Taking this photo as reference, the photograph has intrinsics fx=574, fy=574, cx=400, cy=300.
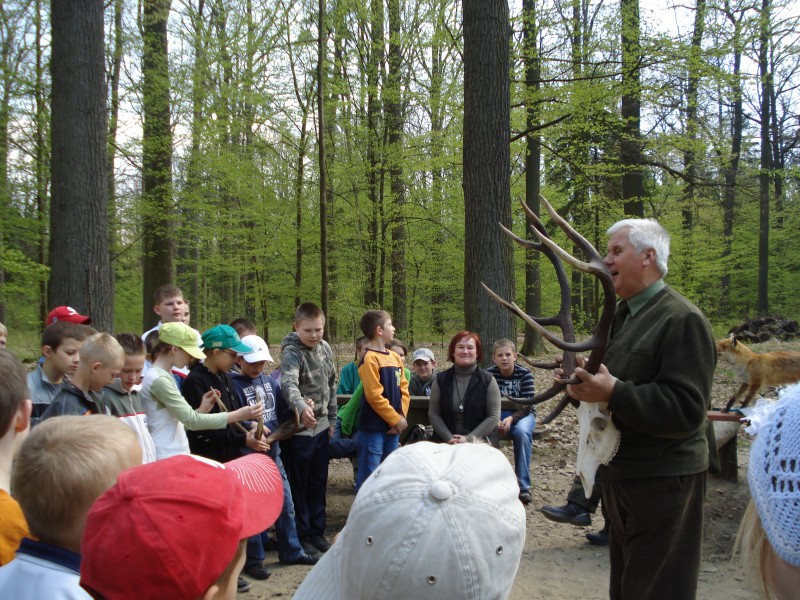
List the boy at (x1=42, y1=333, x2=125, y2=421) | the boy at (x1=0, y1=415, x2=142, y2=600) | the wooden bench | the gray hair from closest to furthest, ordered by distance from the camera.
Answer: the boy at (x1=0, y1=415, x2=142, y2=600) < the gray hair < the boy at (x1=42, y1=333, x2=125, y2=421) < the wooden bench

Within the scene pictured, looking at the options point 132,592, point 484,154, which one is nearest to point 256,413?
point 132,592

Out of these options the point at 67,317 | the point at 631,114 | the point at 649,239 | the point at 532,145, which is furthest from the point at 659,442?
the point at 631,114

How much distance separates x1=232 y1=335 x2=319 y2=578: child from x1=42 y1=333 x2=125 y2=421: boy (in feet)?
4.10

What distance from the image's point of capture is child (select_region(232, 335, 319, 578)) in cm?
436

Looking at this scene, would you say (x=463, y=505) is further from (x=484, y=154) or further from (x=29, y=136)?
(x=29, y=136)

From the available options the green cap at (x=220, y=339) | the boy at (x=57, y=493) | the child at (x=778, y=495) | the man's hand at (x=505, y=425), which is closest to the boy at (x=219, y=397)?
the green cap at (x=220, y=339)

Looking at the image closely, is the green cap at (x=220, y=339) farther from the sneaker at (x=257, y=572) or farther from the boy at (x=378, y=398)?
the sneaker at (x=257, y=572)

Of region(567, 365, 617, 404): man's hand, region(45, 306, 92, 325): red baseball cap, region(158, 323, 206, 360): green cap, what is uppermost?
region(45, 306, 92, 325): red baseball cap

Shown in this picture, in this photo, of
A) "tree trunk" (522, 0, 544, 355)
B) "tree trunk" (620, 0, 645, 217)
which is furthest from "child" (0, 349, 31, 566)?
"tree trunk" (620, 0, 645, 217)

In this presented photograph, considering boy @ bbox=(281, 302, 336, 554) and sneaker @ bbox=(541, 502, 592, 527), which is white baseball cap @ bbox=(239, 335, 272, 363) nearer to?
boy @ bbox=(281, 302, 336, 554)

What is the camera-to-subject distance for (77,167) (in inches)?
266

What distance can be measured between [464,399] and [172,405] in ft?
8.90

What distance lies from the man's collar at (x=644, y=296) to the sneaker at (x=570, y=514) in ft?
8.23

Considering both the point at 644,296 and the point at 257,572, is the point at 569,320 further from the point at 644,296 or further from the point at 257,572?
the point at 257,572
